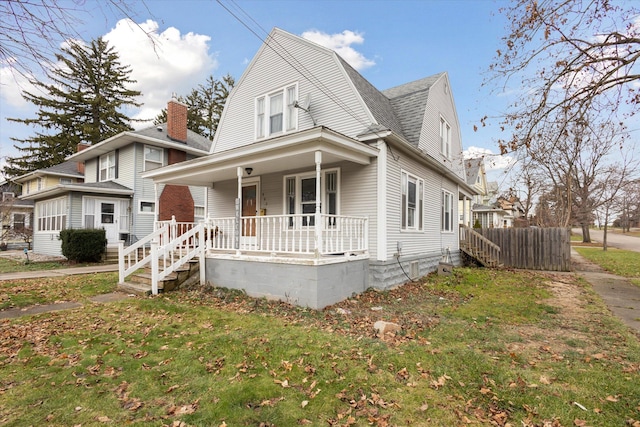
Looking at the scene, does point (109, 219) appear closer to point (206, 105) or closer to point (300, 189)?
point (300, 189)

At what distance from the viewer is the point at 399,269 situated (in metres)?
9.32

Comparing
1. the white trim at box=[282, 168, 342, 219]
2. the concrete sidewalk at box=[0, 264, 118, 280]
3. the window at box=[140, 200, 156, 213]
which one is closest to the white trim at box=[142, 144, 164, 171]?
the window at box=[140, 200, 156, 213]

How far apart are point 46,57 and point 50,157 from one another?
35.3 m

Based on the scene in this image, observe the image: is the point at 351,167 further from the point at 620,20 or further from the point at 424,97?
the point at 620,20

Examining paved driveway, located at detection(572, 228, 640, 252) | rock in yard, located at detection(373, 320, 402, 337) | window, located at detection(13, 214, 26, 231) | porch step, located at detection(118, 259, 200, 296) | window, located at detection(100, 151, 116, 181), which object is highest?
window, located at detection(100, 151, 116, 181)

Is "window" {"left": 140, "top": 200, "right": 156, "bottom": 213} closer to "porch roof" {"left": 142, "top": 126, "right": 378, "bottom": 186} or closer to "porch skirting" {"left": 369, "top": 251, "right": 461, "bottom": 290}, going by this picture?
"porch roof" {"left": 142, "top": 126, "right": 378, "bottom": 186}

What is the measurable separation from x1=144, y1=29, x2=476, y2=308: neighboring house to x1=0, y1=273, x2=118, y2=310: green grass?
10.1 feet

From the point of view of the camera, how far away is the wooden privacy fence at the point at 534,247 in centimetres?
1394

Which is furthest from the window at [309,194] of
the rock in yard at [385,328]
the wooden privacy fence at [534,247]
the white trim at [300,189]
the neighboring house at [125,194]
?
the wooden privacy fence at [534,247]

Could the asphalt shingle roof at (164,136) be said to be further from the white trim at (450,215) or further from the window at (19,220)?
the window at (19,220)

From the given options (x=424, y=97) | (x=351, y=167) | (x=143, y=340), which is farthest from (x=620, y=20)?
(x=143, y=340)

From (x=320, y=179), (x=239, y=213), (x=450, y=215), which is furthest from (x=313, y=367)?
(x=450, y=215)

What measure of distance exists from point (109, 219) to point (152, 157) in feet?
13.0

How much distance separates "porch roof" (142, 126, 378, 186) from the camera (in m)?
6.88
